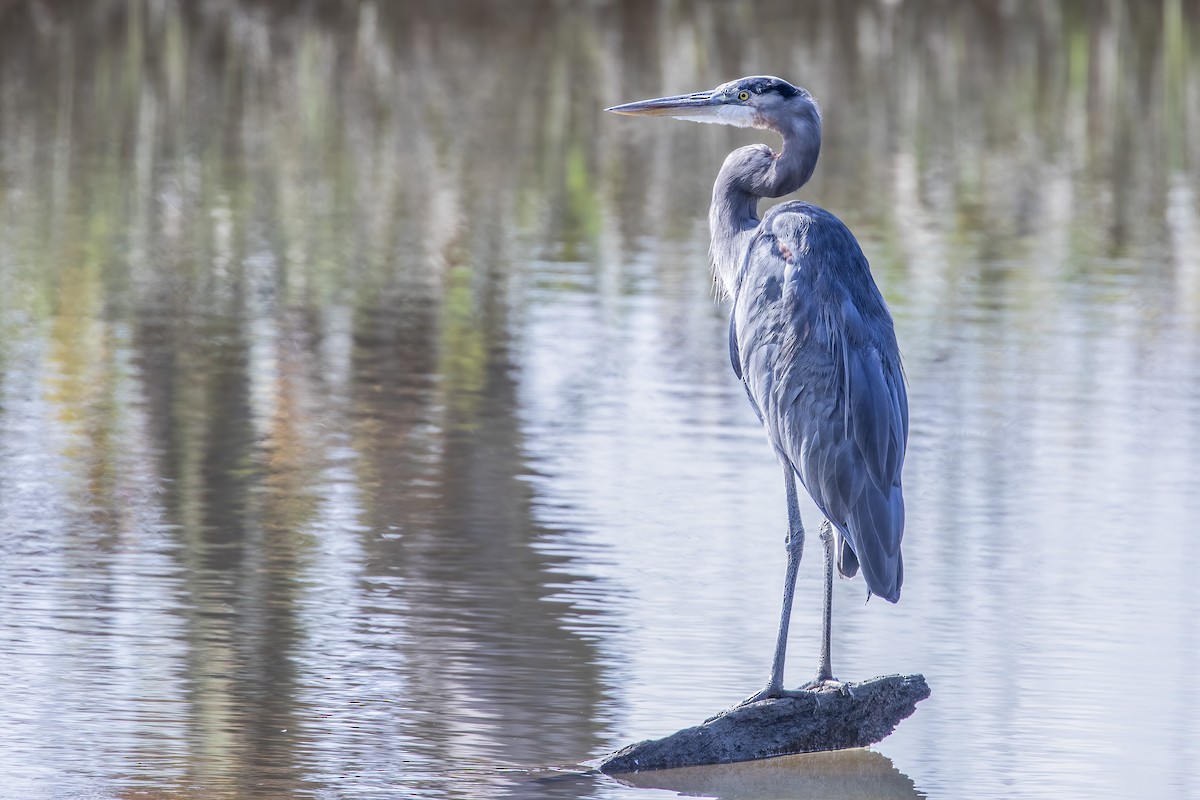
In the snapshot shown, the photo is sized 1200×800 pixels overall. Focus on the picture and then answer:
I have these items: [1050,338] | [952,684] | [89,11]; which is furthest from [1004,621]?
[89,11]

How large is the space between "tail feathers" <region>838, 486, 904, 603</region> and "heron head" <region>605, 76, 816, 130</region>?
4.56 feet

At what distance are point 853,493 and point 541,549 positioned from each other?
93.2 inches

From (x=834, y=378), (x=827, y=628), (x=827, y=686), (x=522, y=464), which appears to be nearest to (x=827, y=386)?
(x=834, y=378)

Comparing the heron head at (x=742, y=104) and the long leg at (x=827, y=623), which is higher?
the heron head at (x=742, y=104)

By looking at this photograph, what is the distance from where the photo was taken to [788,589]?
638cm

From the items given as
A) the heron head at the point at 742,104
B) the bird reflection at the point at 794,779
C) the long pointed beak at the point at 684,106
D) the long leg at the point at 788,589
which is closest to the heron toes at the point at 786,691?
the long leg at the point at 788,589

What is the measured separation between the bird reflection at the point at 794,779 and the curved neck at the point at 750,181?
1.52 m

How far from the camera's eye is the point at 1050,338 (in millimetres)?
12953

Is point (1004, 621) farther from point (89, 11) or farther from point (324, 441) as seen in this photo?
point (89, 11)

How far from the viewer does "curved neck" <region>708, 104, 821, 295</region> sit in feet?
22.5

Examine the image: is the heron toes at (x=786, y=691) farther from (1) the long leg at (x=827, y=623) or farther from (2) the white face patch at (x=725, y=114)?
(2) the white face patch at (x=725, y=114)

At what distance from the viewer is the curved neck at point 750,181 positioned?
22.5 ft

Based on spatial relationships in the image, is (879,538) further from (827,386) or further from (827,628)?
(827,386)

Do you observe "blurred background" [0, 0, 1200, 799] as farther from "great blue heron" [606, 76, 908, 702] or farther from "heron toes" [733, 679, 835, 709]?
"great blue heron" [606, 76, 908, 702]
